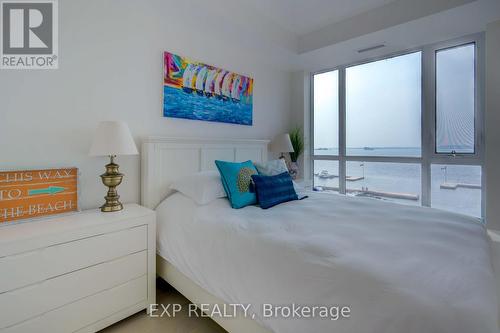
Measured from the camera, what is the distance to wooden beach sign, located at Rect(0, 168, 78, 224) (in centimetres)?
146

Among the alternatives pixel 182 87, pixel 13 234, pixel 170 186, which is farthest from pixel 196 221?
pixel 182 87

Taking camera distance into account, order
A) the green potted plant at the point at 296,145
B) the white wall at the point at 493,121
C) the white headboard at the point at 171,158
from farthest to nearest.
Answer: the green potted plant at the point at 296,145 < the white wall at the point at 493,121 < the white headboard at the point at 171,158

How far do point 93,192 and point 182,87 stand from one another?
1.22 m

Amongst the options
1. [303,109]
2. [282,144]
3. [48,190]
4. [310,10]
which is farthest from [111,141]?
[303,109]

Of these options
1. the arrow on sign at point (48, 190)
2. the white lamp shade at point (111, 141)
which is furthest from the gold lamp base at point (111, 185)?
the arrow on sign at point (48, 190)

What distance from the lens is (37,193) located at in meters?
1.56

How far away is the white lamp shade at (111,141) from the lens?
5.23 feet

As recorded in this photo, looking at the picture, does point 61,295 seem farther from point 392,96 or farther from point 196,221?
point 392,96

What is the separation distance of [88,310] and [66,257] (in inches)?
13.6

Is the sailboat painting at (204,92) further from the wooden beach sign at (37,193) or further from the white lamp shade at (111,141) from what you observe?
the wooden beach sign at (37,193)

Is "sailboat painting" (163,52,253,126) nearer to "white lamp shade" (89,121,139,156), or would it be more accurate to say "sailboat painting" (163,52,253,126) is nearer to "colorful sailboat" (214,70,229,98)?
"colorful sailboat" (214,70,229,98)

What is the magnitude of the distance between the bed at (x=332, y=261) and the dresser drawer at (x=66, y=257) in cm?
26

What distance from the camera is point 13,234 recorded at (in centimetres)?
123

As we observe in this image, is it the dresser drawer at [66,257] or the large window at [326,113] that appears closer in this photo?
the dresser drawer at [66,257]
